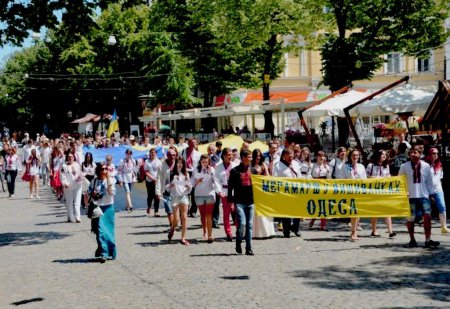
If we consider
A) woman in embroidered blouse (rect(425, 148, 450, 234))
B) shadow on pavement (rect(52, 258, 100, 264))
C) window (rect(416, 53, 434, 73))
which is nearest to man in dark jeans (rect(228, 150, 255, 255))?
shadow on pavement (rect(52, 258, 100, 264))

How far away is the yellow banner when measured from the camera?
13137 mm

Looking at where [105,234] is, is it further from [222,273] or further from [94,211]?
[222,273]

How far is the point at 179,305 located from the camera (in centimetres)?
877

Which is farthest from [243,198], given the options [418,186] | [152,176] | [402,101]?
[402,101]

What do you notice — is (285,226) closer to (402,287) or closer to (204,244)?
(204,244)

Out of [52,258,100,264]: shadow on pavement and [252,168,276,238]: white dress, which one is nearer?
[52,258,100,264]: shadow on pavement

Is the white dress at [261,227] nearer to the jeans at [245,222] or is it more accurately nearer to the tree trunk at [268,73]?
the jeans at [245,222]

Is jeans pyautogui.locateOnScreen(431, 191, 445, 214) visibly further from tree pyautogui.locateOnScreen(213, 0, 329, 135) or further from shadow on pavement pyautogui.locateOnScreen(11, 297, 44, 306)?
tree pyautogui.locateOnScreen(213, 0, 329, 135)

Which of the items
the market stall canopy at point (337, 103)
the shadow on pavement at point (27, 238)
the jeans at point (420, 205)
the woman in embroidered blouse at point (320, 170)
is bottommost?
the shadow on pavement at point (27, 238)

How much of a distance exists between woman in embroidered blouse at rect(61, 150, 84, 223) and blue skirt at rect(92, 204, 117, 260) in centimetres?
578

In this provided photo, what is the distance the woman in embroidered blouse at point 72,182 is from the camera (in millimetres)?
17812

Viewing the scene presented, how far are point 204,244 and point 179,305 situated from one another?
4864 millimetres

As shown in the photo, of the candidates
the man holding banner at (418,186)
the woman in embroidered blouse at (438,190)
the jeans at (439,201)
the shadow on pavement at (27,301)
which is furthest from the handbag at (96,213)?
the jeans at (439,201)

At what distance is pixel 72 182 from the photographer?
58.7 feet
